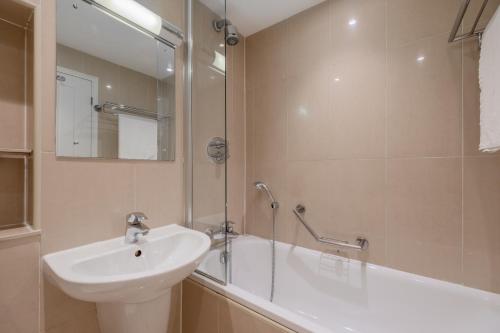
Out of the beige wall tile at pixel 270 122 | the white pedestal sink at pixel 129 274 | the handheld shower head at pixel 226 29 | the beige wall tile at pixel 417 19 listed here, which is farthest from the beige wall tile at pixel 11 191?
the beige wall tile at pixel 417 19

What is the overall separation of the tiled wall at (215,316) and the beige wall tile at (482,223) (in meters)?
1.01

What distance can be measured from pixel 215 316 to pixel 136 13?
1538 mm

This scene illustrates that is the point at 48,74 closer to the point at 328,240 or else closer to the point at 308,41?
the point at 308,41

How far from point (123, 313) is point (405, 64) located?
182 centimetres

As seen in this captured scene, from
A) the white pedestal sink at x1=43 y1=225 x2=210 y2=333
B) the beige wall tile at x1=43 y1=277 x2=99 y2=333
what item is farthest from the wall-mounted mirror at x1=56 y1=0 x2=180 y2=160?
the beige wall tile at x1=43 y1=277 x2=99 y2=333

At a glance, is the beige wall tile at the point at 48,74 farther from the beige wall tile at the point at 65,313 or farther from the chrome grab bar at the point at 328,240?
the chrome grab bar at the point at 328,240

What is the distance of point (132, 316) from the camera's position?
0.82 m

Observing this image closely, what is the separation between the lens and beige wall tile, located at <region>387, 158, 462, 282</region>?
1.10m

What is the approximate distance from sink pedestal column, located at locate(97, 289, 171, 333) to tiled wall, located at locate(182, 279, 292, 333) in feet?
0.76

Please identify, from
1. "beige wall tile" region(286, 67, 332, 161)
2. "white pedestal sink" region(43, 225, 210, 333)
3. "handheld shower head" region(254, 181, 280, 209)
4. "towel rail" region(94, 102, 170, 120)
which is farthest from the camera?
"handheld shower head" region(254, 181, 280, 209)

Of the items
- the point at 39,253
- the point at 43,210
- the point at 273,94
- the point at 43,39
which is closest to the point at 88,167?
the point at 43,210

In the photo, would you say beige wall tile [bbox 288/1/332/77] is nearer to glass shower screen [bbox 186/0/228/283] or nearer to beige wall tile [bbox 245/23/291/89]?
beige wall tile [bbox 245/23/291/89]

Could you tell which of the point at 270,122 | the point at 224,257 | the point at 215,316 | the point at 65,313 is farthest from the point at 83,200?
the point at 270,122

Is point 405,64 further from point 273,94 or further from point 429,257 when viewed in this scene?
point 429,257
